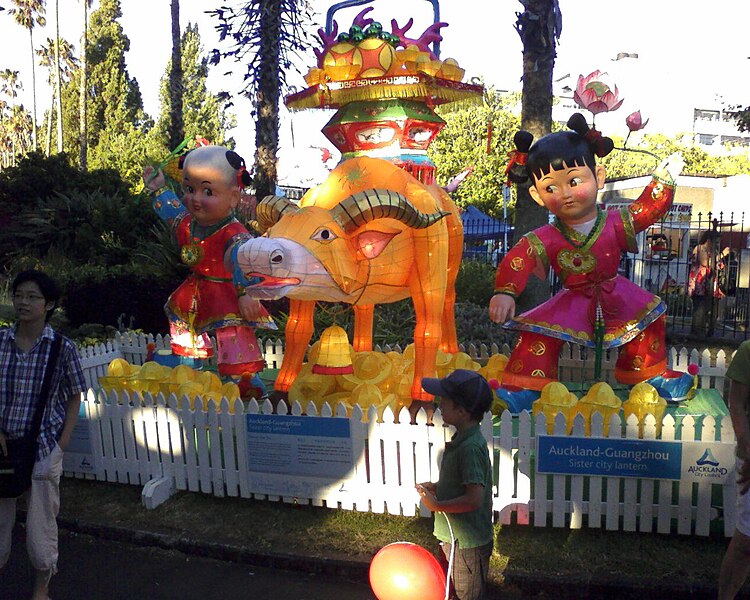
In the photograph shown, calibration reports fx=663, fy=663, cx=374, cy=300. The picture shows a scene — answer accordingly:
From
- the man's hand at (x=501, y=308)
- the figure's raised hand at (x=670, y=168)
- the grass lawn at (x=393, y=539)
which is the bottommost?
the grass lawn at (x=393, y=539)

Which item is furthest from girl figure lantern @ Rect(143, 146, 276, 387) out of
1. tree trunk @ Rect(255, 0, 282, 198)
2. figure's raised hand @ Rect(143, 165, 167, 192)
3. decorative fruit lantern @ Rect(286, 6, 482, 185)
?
tree trunk @ Rect(255, 0, 282, 198)

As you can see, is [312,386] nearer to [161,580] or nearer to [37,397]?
[161,580]

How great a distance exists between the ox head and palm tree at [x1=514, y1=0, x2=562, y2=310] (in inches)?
121

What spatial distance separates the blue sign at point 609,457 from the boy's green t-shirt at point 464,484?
1.57m

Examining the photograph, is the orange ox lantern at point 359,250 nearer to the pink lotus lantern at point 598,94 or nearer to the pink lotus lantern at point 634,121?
the pink lotus lantern at point 598,94

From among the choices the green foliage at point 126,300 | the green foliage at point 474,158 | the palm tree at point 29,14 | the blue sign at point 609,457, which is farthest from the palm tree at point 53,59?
the blue sign at point 609,457

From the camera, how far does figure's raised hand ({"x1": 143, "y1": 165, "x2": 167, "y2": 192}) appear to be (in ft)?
20.9

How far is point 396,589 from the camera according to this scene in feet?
8.90

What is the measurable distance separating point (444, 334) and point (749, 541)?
139 inches

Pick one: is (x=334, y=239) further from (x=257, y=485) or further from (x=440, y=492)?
(x=440, y=492)

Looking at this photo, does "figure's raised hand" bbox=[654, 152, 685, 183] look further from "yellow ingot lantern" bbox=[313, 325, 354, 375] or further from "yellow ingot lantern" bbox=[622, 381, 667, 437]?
"yellow ingot lantern" bbox=[313, 325, 354, 375]

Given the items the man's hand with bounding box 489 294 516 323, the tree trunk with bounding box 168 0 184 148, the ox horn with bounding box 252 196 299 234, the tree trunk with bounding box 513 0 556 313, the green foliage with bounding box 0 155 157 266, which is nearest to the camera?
the ox horn with bounding box 252 196 299 234

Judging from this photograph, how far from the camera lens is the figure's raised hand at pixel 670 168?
5.05m

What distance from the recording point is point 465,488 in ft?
8.45
